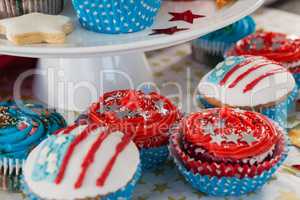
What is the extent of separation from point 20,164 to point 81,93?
33 centimetres

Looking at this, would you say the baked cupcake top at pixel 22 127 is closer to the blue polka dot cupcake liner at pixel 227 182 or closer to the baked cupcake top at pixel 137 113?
the baked cupcake top at pixel 137 113

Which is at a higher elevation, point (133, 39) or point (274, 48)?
point (133, 39)

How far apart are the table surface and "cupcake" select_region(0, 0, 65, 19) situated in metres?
0.31

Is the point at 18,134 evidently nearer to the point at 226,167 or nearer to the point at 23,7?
the point at 23,7

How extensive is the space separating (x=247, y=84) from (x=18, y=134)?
52 cm

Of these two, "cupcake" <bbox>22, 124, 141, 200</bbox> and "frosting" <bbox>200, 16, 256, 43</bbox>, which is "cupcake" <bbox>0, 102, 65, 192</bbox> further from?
"frosting" <bbox>200, 16, 256, 43</bbox>

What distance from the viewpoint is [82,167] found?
0.99 meters

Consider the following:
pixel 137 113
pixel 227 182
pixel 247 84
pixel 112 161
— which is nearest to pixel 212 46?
pixel 247 84

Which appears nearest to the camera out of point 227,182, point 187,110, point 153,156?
point 227,182

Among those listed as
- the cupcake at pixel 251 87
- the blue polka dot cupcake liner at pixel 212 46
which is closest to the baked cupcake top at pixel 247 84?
the cupcake at pixel 251 87

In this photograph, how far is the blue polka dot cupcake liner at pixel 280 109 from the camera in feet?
4.30

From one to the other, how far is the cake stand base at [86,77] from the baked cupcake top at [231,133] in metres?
0.29

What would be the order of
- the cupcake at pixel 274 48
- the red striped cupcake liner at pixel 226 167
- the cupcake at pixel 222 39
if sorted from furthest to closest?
1. the cupcake at pixel 222 39
2. the cupcake at pixel 274 48
3. the red striped cupcake liner at pixel 226 167

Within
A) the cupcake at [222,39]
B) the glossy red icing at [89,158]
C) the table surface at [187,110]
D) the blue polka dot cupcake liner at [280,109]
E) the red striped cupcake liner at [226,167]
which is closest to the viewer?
the glossy red icing at [89,158]
